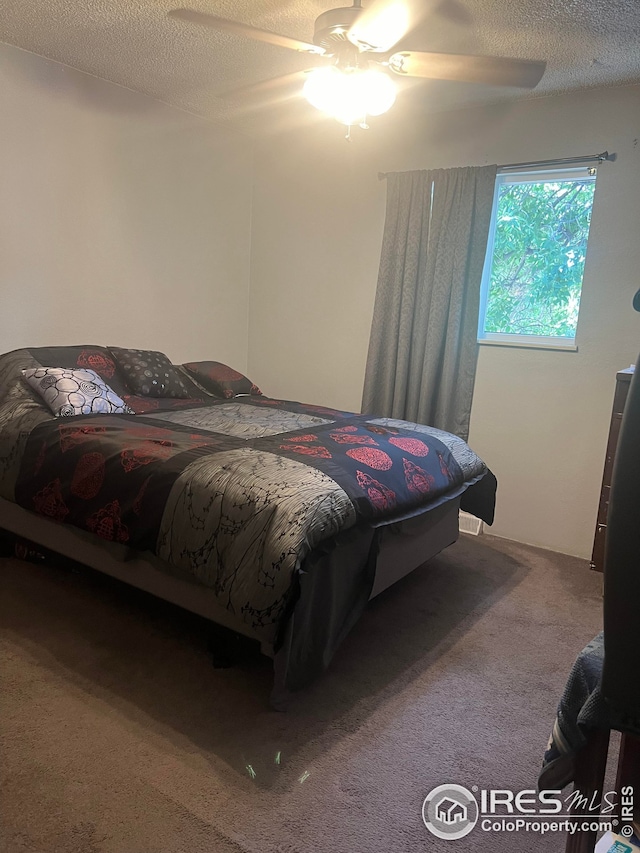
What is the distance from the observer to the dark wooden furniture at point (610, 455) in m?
2.74

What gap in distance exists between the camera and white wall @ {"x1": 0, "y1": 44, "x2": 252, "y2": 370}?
3176 mm

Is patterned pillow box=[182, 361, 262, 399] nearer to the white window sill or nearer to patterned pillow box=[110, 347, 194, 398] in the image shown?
patterned pillow box=[110, 347, 194, 398]

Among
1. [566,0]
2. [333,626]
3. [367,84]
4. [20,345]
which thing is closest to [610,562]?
[333,626]

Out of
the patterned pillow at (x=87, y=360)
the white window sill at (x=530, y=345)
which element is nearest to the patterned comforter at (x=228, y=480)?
the patterned pillow at (x=87, y=360)

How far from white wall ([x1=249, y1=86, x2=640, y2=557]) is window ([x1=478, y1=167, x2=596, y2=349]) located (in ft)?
0.46

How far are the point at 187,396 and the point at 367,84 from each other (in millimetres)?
1977

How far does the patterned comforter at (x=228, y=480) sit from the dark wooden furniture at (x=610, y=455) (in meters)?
0.51

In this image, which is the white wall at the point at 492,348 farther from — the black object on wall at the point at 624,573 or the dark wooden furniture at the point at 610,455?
the black object on wall at the point at 624,573

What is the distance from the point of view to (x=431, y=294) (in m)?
3.61

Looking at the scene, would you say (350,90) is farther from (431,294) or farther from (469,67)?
(431,294)

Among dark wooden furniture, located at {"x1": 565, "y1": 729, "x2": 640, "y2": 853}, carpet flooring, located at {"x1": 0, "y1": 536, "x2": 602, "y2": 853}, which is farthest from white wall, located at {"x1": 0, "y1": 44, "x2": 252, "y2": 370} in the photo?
dark wooden furniture, located at {"x1": 565, "y1": 729, "x2": 640, "y2": 853}

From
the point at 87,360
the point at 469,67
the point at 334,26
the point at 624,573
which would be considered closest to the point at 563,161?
the point at 469,67

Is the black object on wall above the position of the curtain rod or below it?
below

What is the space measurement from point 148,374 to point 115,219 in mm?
1002
